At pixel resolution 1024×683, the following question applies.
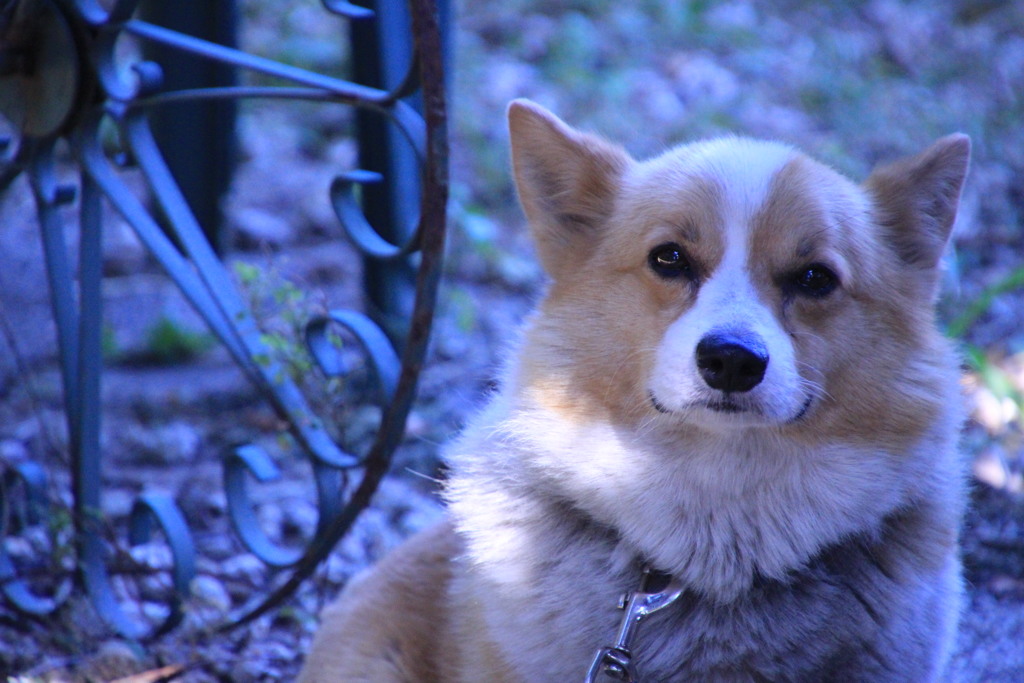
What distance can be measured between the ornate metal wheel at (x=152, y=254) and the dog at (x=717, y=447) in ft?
0.95

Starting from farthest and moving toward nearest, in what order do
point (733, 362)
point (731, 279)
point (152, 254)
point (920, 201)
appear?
point (152, 254) < point (920, 201) < point (731, 279) < point (733, 362)

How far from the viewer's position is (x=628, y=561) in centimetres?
202

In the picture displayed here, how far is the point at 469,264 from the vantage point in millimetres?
5070

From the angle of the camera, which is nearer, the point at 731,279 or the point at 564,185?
the point at 731,279

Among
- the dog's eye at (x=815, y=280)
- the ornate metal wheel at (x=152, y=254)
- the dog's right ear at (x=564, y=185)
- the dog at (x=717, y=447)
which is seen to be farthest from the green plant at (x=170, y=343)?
the dog's eye at (x=815, y=280)

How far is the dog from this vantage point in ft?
6.28

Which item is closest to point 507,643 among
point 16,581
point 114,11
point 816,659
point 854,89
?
point 816,659

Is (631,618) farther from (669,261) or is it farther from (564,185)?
(564,185)

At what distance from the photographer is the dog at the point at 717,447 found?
1.91 metres

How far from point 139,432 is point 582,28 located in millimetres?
4603

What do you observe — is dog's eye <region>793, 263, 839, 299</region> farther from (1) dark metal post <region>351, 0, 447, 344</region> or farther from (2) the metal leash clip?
(1) dark metal post <region>351, 0, 447, 344</region>

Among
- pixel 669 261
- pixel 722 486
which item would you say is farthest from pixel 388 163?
pixel 722 486

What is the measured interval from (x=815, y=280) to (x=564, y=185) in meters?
0.61

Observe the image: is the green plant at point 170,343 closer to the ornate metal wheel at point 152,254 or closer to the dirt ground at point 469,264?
the dirt ground at point 469,264
